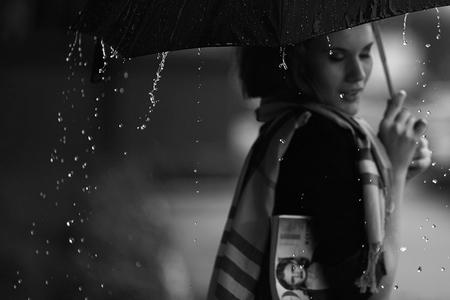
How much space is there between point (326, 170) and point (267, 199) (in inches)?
9.0

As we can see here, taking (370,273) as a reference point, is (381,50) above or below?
above

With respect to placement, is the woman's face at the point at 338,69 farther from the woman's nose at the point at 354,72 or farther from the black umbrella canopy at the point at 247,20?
the black umbrella canopy at the point at 247,20

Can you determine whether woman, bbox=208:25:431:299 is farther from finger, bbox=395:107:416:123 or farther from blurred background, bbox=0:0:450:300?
blurred background, bbox=0:0:450:300

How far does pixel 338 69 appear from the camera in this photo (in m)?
2.43

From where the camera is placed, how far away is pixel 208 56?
404cm

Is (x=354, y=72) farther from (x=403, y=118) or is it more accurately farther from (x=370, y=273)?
(x=370, y=273)

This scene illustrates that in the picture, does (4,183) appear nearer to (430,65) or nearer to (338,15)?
(430,65)

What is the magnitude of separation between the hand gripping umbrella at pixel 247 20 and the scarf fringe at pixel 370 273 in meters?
0.91

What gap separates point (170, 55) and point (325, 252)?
2160 mm

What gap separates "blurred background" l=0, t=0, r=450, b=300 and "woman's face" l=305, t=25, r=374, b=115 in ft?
3.79

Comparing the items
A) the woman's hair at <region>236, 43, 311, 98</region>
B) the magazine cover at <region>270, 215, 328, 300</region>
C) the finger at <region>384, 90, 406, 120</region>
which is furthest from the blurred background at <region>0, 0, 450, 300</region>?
the magazine cover at <region>270, 215, 328, 300</region>

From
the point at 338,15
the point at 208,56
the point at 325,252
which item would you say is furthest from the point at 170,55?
the point at 338,15

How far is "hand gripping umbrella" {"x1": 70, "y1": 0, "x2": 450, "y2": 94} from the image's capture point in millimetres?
1571

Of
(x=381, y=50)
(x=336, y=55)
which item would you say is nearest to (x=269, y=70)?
(x=336, y=55)
